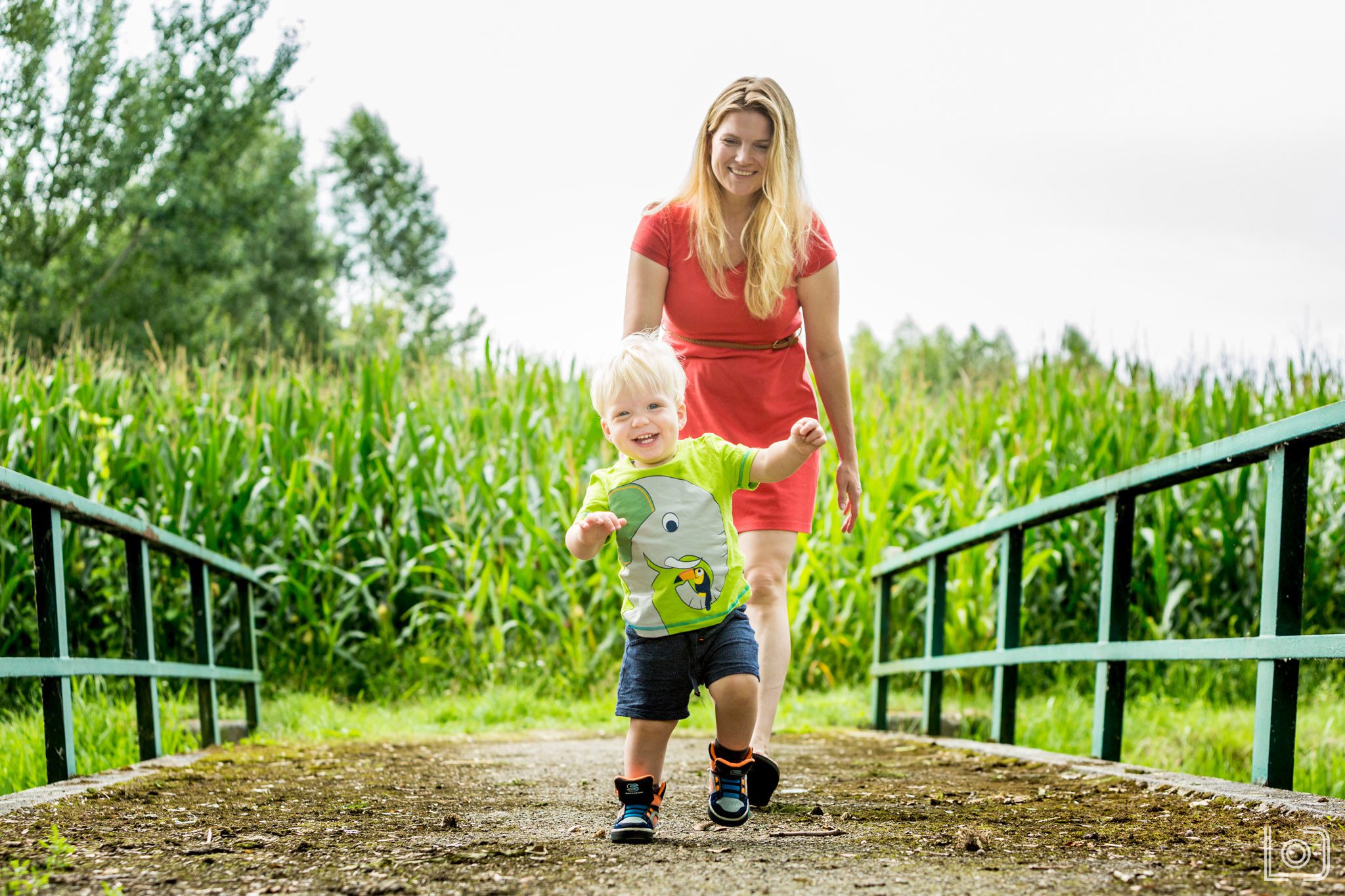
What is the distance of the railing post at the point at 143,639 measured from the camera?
3.58 metres

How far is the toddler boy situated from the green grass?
2627mm

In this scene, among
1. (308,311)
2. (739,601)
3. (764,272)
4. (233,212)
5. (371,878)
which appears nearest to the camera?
(371,878)

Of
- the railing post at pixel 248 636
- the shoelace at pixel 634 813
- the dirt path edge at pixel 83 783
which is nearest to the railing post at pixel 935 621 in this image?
the shoelace at pixel 634 813

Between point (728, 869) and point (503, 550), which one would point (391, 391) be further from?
point (728, 869)

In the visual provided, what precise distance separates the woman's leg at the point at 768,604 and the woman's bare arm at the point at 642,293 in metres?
0.61

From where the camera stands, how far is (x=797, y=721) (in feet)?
18.4

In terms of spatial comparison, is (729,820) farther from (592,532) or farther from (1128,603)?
(1128,603)

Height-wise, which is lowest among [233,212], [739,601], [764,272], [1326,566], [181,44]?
[1326,566]

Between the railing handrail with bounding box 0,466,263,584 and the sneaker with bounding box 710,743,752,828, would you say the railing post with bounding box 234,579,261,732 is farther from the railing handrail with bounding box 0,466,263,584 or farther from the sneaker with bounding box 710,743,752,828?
the sneaker with bounding box 710,743,752,828

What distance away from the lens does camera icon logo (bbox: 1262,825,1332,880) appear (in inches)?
66.0

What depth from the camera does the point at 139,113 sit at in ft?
56.5

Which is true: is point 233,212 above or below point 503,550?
above

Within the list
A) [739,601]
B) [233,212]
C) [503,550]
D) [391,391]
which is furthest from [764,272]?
[233,212]

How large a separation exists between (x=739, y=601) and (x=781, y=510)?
2.12 ft
